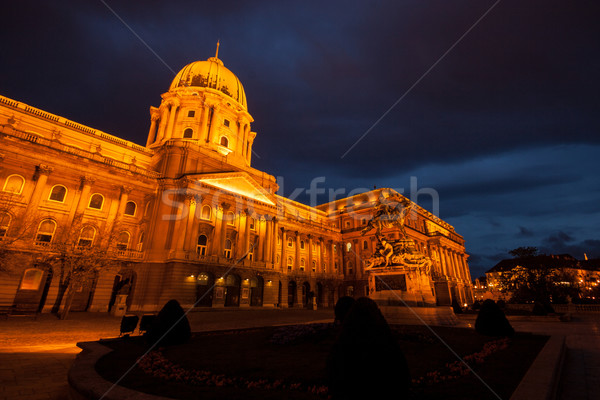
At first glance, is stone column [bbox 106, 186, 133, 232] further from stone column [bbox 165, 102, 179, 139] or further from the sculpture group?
the sculpture group

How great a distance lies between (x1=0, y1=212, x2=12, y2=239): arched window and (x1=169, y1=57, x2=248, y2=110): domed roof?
1298 inches

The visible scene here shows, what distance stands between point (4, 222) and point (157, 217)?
40.4 feet

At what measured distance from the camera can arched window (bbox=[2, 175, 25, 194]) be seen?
26062 millimetres

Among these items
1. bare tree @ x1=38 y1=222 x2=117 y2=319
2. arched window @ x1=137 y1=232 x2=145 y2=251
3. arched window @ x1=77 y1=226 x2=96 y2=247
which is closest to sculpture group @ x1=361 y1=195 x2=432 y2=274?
bare tree @ x1=38 y1=222 x2=117 y2=319

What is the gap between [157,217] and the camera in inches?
1265

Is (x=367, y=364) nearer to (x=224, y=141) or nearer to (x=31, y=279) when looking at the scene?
(x=31, y=279)

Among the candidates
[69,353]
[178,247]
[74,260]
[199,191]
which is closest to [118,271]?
[178,247]

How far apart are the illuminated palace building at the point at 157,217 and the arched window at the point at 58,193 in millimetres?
103

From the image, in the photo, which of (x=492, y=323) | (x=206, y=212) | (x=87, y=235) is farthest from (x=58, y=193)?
(x=492, y=323)

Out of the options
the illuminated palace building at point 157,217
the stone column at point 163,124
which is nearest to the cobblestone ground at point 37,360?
the illuminated palace building at point 157,217

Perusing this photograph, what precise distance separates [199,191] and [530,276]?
47.2 m

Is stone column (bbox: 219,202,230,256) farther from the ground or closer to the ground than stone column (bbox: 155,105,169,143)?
closer to the ground

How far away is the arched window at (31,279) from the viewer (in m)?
25.9

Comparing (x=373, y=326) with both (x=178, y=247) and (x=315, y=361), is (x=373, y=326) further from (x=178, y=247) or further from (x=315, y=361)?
(x=178, y=247)
